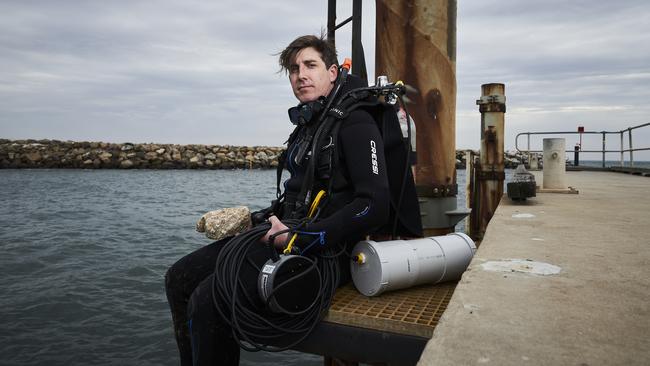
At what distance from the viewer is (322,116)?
267 centimetres

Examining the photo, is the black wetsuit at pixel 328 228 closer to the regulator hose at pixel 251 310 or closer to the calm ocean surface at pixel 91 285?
the regulator hose at pixel 251 310

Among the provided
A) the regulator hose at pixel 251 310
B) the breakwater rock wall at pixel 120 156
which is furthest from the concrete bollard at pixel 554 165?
the breakwater rock wall at pixel 120 156

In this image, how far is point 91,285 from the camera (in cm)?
858

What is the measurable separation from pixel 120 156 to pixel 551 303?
52.3 metres

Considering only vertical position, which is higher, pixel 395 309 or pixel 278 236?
pixel 278 236

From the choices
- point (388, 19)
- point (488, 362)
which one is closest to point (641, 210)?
point (388, 19)

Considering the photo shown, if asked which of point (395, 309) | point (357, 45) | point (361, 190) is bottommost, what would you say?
point (395, 309)

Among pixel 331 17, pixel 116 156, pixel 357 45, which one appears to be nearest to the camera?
pixel 357 45

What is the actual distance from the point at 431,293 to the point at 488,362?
1.29 meters

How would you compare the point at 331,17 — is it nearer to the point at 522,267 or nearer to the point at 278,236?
the point at 278,236

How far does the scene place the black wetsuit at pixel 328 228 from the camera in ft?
7.20

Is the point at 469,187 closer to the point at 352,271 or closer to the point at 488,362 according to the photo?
the point at 352,271

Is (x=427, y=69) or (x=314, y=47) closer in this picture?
(x=314, y=47)

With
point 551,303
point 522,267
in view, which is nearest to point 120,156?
point 522,267
